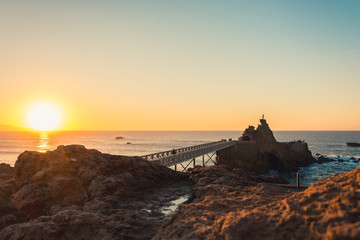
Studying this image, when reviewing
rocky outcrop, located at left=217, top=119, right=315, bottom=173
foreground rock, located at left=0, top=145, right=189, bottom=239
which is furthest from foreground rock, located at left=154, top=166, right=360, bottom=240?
rocky outcrop, located at left=217, top=119, right=315, bottom=173

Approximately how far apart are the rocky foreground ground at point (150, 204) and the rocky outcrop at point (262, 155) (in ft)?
98.9

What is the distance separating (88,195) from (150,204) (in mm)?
4043

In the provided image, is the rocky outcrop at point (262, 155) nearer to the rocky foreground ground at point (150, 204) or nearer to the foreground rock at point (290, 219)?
the rocky foreground ground at point (150, 204)

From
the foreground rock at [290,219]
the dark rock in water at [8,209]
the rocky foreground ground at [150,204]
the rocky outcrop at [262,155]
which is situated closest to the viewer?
the foreground rock at [290,219]

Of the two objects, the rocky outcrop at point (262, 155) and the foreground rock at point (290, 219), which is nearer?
the foreground rock at point (290, 219)

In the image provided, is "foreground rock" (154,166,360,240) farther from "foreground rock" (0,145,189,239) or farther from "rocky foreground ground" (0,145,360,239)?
"foreground rock" (0,145,189,239)

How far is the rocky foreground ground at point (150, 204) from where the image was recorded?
18.9 feet

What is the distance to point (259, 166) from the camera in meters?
50.9

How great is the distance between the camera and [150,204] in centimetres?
1339

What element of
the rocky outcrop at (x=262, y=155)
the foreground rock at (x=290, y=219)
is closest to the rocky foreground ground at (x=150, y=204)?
the foreground rock at (x=290, y=219)

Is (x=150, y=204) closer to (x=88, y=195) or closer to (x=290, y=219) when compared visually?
Result: (x=88, y=195)

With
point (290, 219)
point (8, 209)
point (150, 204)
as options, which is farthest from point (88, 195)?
point (290, 219)

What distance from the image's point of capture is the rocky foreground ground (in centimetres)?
577

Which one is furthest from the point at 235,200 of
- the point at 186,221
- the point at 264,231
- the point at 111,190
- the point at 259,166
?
the point at 259,166
